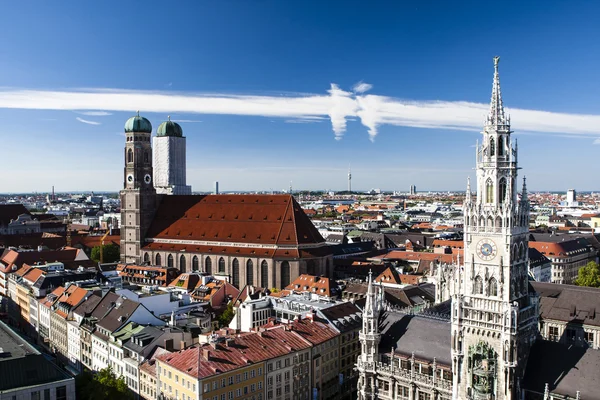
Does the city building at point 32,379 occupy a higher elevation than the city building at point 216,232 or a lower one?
lower

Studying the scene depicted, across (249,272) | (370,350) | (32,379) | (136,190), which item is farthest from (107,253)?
(370,350)

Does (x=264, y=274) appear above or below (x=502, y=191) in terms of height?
below

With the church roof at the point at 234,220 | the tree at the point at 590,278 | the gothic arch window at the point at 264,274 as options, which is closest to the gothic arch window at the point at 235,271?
the church roof at the point at 234,220

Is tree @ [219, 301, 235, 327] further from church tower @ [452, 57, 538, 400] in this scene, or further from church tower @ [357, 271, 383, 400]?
church tower @ [452, 57, 538, 400]

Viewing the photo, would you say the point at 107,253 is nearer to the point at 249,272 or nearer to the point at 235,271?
the point at 235,271

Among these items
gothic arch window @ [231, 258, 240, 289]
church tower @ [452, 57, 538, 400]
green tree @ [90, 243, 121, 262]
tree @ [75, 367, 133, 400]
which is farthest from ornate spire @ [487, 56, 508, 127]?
green tree @ [90, 243, 121, 262]

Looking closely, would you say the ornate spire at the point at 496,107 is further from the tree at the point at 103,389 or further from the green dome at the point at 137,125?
the green dome at the point at 137,125
